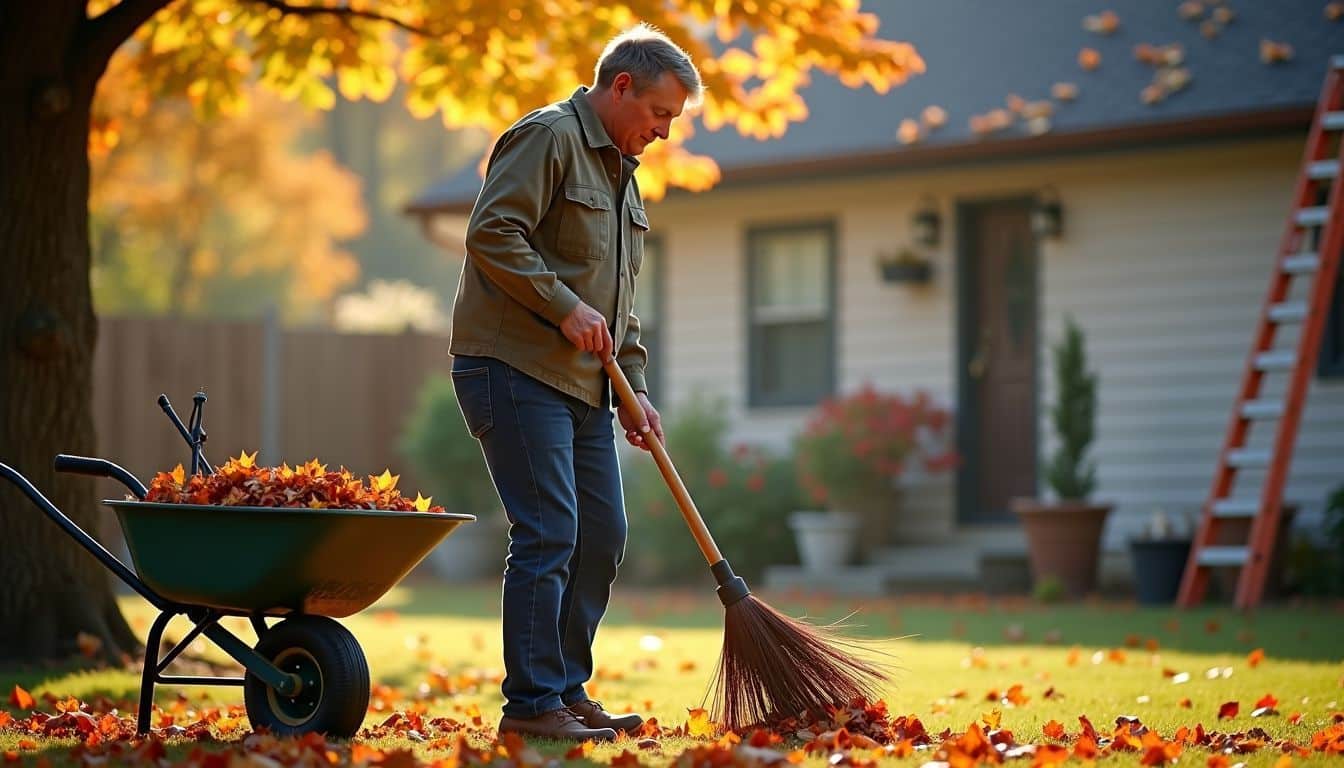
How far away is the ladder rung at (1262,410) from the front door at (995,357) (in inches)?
103

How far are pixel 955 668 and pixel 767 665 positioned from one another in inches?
104

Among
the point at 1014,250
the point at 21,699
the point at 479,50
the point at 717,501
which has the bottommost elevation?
the point at 21,699

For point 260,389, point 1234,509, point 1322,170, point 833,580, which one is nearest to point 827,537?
point 833,580

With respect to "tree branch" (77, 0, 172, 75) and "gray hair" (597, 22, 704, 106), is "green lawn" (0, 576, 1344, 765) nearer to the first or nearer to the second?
"gray hair" (597, 22, 704, 106)

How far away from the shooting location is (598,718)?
16.1ft

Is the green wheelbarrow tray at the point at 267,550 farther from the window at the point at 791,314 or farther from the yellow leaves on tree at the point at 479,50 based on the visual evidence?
the window at the point at 791,314

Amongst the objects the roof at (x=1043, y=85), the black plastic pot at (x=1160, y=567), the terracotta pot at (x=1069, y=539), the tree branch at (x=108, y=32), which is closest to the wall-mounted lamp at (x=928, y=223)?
the roof at (x=1043, y=85)

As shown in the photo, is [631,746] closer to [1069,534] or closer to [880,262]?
[1069,534]

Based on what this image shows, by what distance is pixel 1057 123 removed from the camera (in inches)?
471

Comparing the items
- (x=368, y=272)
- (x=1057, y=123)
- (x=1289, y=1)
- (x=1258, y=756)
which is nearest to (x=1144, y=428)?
(x=1057, y=123)

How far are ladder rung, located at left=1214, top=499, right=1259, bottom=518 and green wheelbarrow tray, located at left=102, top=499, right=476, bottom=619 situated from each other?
20.9 feet

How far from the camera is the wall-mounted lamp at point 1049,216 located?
40.9 feet

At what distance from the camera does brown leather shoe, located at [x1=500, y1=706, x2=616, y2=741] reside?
4.68 m

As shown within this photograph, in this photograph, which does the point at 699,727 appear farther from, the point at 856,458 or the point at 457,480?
the point at 457,480
